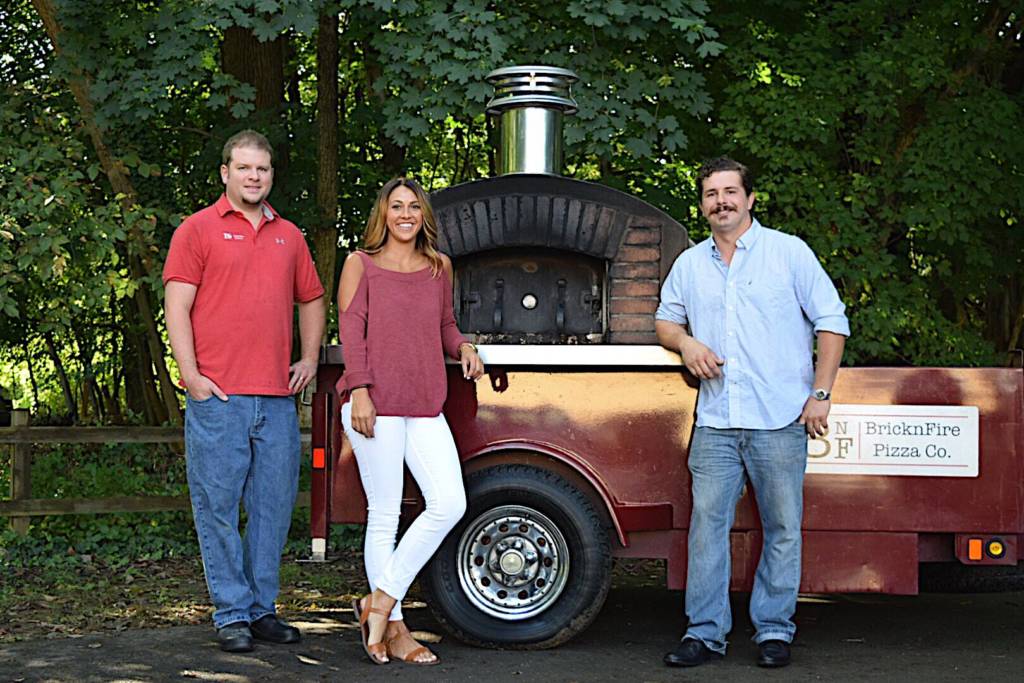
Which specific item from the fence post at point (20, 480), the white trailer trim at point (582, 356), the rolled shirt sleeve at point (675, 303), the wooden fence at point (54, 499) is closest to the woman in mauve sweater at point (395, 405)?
the white trailer trim at point (582, 356)

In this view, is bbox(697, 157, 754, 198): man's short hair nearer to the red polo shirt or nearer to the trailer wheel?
the trailer wheel

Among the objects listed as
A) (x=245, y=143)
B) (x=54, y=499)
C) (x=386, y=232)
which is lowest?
(x=54, y=499)

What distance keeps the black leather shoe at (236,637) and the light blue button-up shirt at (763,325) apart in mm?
2186

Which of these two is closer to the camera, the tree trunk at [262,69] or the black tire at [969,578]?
the black tire at [969,578]

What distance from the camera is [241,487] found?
6.02 metres

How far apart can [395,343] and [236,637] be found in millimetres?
1471

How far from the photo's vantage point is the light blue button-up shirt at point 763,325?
224 inches

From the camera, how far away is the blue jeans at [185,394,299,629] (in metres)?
5.88

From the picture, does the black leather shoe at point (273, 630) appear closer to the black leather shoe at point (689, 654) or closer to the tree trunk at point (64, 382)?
the black leather shoe at point (689, 654)

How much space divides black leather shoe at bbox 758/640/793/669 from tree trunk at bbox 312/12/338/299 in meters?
7.37

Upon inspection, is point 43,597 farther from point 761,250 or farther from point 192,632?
point 761,250

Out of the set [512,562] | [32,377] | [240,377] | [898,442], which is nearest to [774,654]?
[898,442]

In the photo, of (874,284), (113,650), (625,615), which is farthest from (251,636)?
(874,284)

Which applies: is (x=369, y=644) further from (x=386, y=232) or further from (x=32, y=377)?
(x=32, y=377)
